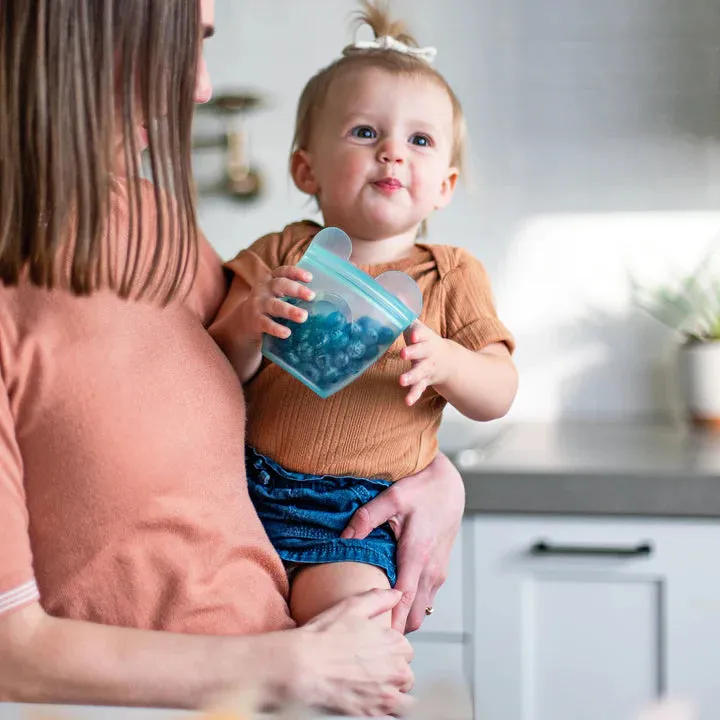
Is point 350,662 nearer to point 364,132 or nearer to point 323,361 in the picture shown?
point 323,361

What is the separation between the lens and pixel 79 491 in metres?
0.82

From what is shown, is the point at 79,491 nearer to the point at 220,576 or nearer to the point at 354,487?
the point at 220,576

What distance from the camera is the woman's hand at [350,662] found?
84 centimetres

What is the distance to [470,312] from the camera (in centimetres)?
117

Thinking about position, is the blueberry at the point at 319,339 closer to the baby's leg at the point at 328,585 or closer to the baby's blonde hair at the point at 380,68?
the baby's leg at the point at 328,585

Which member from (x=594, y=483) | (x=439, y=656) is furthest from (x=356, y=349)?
(x=439, y=656)

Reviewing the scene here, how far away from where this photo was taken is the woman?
2.58 ft

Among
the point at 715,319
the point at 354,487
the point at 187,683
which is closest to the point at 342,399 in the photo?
the point at 354,487

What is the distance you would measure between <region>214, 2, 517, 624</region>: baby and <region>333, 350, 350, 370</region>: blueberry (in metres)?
0.08

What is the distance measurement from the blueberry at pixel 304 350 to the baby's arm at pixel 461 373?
0.30ft

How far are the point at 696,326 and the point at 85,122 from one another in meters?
1.78

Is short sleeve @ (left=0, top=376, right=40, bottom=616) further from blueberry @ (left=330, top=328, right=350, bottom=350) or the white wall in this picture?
the white wall

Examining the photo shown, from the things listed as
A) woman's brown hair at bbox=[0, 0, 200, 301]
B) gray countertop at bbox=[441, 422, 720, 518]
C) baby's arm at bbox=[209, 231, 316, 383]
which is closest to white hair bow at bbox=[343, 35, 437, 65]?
baby's arm at bbox=[209, 231, 316, 383]

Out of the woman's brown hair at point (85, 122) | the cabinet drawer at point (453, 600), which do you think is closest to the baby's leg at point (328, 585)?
the woman's brown hair at point (85, 122)
